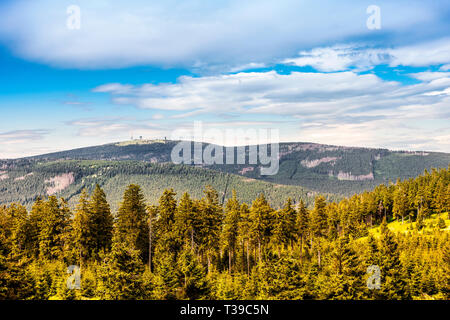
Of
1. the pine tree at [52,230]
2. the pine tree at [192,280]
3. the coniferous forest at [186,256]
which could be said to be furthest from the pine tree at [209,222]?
the pine tree at [52,230]

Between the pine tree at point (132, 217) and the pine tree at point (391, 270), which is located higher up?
the pine tree at point (132, 217)

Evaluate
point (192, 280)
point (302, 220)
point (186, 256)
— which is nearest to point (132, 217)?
point (186, 256)

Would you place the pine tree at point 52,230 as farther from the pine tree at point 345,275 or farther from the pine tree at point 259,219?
the pine tree at point 345,275

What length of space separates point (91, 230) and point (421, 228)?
95.5 metres

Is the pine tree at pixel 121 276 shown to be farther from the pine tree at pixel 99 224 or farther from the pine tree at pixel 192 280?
the pine tree at pixel 99 224

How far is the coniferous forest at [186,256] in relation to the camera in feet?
105

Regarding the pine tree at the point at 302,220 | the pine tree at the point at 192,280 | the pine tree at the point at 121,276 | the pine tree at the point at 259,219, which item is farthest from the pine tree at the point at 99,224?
the pine tree at the point at 302,220

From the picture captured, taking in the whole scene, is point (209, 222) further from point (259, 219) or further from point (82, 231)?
point (82, 231)

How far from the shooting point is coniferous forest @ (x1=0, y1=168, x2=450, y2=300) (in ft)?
105

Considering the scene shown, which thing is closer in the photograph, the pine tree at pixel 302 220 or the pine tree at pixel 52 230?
the pine tree at pixel 52 230

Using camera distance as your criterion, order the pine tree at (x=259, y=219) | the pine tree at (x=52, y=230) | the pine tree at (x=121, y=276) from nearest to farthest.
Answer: the pine tree at (x=121, y=276) < the pine tree at (x=52, y=230) < the pine tree at (x=259, y=219)

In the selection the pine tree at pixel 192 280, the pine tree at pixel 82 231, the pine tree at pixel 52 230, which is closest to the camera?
the pine tree at pixel 192 280
